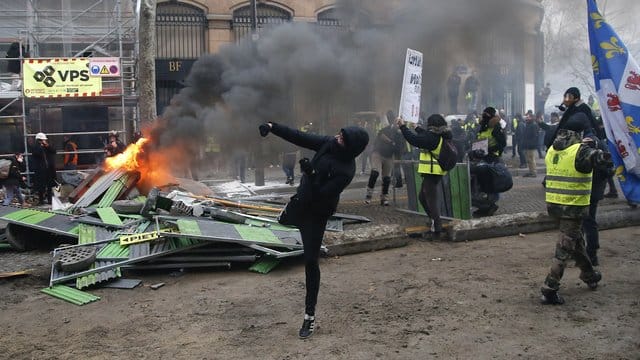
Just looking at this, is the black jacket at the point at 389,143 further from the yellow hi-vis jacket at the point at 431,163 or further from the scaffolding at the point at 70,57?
the scaffolding at the point at 70,57

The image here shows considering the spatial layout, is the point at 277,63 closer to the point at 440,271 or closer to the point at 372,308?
the point at 440,271

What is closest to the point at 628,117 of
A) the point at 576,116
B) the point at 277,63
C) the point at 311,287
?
the point at 576,116

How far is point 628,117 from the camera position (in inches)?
248

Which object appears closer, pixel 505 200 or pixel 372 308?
pixel 372 308

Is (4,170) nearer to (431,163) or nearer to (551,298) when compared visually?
(431,163)

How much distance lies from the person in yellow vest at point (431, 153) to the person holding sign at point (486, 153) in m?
1.37

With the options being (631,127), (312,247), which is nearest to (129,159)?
(312,247)

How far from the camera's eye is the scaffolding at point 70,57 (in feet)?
43.7

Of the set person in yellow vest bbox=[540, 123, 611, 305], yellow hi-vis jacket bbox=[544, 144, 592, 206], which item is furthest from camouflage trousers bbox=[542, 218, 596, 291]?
yellow hi-vis jacket bbox=[544, 144, 592, 206]

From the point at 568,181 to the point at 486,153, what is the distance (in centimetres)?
366

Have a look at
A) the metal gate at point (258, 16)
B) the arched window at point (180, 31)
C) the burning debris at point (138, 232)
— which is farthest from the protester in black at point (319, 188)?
the metal gate at point (258, 16)

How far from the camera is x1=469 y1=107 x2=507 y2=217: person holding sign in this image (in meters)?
8.20

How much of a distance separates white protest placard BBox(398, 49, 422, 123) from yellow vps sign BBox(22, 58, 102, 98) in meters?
8.10

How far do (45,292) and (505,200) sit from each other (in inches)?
304
